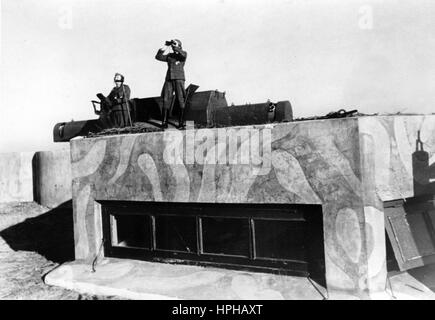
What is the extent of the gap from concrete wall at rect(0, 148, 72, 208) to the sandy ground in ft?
1.43

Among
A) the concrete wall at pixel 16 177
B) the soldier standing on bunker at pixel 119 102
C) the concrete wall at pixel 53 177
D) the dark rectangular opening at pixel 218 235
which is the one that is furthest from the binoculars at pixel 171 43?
the concrete wall at pixel 16 177

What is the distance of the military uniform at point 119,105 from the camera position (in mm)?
11023

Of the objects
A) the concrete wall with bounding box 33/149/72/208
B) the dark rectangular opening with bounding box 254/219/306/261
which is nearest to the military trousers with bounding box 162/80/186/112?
the dark rectangular opening with bounding box 254/219/306/261

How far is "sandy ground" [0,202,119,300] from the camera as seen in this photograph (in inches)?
351

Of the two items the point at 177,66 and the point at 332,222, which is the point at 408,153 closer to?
A: the point at 332,222

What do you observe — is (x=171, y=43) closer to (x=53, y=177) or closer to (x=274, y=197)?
(x=274, y=197)

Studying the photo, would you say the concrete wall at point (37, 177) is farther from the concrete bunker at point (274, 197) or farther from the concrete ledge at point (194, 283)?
the concrete ledge at point (194, 283)

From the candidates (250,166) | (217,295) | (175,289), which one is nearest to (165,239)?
(175,289)

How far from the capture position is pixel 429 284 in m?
6.99

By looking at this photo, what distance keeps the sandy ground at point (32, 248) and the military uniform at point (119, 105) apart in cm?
403

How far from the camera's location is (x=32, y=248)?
13320mm

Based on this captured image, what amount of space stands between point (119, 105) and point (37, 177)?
8.21 meters

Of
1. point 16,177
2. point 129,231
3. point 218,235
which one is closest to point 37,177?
point 16,177
